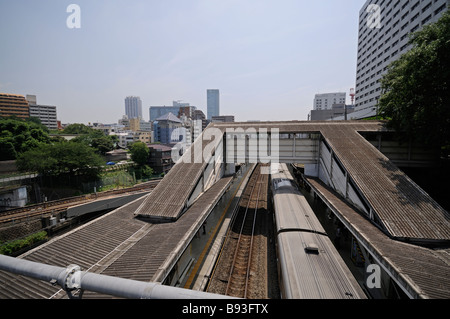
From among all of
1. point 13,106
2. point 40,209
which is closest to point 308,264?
point 40,209

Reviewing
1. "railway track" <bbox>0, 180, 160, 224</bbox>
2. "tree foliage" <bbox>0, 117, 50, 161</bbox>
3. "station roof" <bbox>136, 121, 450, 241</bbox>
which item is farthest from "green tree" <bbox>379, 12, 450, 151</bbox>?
"tree foliage" <bbox>0, 117, 50, 161</bbox>

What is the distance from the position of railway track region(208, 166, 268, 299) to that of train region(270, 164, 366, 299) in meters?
1.98

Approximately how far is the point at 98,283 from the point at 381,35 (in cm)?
7472

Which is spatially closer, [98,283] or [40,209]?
[98,283]

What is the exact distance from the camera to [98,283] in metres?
3.05

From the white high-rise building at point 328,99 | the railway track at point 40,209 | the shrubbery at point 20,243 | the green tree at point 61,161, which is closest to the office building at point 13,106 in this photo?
the green tree at point 61,161

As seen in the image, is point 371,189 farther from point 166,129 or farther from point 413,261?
point 166,129

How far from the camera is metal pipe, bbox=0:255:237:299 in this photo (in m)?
2.64

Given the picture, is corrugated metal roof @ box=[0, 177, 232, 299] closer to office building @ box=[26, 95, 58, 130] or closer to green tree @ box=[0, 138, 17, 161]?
green tree @ box=[0, 138, 17, 161]

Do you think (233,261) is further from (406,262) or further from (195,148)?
(195,148)

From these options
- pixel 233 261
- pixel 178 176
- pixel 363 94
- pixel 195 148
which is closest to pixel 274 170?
pixel 195 148

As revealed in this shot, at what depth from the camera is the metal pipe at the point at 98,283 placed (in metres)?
2.64

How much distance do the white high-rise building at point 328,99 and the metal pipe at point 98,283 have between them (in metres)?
154
